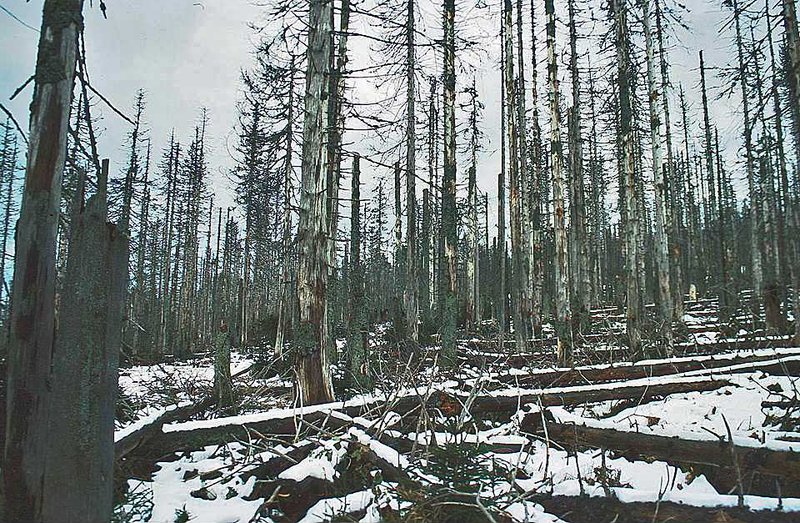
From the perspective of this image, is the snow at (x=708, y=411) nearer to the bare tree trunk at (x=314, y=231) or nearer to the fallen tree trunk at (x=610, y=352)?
the fallen tree trunk at (x=610, y=352)

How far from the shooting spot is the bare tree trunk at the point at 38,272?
2.22 m

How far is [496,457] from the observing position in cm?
369

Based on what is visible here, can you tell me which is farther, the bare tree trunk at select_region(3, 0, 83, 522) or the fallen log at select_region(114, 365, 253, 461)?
the fallen log at select_region(114, 365, 253, 461)

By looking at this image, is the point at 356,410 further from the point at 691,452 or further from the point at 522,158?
the point at 522,158

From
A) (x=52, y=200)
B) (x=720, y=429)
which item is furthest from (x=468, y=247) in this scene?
(x=52, y=200)

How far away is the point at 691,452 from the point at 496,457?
4.88 ft

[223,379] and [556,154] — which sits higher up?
[556,154]

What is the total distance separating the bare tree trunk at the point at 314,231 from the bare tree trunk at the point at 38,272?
4534 mm

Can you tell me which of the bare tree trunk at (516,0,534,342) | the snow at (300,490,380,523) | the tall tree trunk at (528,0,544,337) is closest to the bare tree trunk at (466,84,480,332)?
the tall tree trunk at (528,0,544,337)

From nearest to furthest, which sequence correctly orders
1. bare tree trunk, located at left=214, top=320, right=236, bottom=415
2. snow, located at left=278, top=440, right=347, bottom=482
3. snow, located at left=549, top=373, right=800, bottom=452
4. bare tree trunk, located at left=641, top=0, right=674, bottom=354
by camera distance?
1. snow, located at left=278, top=440, right=347, bottom=482
2. snow, located at left=549, top=373, right=800, bottom=452
3. bare tree trunk, located at left=214, top=320, right=236, bottom=415
4. bare tree trunk, located at left=641, top=0, right=674, bottom=354

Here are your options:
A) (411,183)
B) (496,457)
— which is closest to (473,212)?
(411,183)

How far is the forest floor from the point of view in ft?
9.62

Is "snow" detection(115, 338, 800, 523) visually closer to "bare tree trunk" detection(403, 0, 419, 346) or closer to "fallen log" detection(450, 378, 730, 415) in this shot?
"fallen log" detection(450, 378, 730, 415)

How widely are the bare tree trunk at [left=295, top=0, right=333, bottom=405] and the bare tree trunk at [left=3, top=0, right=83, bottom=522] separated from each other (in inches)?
178
